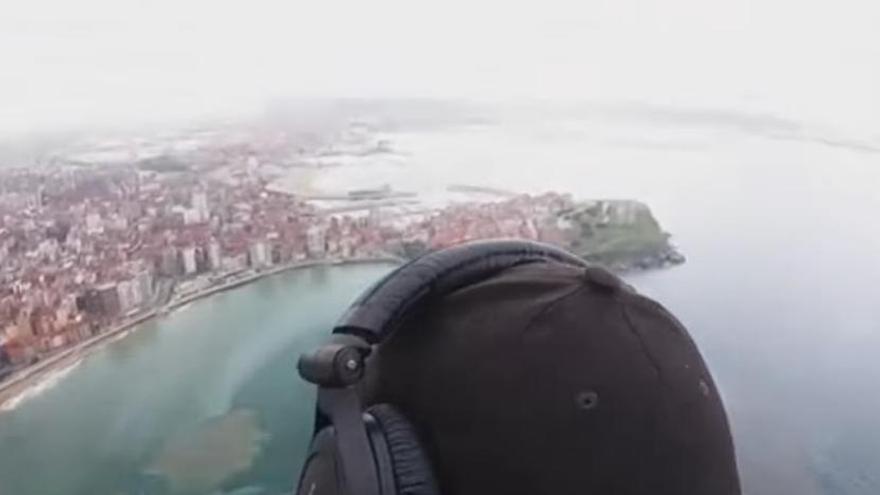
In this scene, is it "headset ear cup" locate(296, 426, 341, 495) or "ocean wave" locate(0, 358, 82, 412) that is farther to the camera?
"ocean wave" locate(0, 358, 82, 412)

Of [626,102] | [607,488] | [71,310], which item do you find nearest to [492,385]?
[607,488]

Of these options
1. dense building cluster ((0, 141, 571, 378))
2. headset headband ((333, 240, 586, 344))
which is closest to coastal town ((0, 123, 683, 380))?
dense building cluster ((0, 141, 571, 378))

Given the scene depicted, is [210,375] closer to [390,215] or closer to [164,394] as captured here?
[164,394]

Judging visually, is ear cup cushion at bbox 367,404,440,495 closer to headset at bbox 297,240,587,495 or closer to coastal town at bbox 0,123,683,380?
headset at bbox 297,240,587,495

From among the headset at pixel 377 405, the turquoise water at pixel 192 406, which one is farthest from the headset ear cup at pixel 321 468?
the turquoise water at pixel 192 406

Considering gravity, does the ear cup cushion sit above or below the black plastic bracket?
below

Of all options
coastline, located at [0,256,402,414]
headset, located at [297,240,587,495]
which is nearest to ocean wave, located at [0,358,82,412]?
coastline, located at [0,256,402,414]

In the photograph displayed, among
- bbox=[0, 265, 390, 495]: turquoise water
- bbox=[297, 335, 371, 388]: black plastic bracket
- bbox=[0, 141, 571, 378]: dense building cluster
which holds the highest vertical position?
A: bbox=[297, 335, 371, 388]: black plastic bracket
